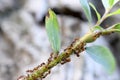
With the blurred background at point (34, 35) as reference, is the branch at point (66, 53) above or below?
below

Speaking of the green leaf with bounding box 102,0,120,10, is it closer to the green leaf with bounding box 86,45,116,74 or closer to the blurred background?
the green leaf with bounding box 86,45,116,74

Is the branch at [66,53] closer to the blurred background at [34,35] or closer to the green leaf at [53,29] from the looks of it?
the green leaf at [53,29]

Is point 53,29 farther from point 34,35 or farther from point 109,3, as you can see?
point 34,35

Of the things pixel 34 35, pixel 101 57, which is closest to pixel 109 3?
pixel 101 57

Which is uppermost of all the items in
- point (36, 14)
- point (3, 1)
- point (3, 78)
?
point (3, 1)

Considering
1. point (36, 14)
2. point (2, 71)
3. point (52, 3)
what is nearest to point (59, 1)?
point (52, 3)


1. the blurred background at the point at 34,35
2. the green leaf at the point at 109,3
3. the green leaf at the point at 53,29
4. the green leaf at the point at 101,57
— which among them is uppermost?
the blurred background at the point at 34,35

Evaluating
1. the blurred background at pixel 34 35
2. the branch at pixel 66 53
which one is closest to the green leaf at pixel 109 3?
the branch at pixel 66 53

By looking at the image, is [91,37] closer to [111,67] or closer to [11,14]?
[111,67]
